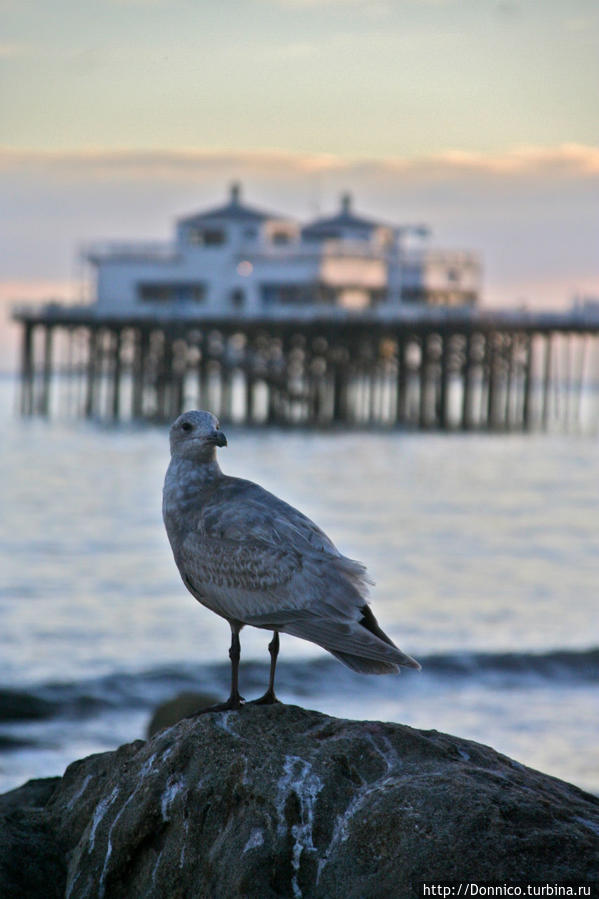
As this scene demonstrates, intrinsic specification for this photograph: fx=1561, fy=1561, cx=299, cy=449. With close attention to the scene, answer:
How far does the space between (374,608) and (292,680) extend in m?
Result: 5.55

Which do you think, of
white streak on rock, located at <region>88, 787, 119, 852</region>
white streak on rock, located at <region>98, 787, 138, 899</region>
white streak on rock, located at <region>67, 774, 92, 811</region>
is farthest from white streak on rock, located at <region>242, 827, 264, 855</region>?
white streak on rock, located at <region>67, 774, 92, 811</region>

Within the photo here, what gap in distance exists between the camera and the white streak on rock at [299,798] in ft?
18.7

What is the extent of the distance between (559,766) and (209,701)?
126 inches

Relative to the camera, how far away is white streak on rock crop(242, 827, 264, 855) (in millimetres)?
5734

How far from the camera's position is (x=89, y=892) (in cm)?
623

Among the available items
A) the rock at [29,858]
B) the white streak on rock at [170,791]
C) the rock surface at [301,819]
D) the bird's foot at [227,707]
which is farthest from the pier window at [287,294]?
the white streak on rock at [170,791]

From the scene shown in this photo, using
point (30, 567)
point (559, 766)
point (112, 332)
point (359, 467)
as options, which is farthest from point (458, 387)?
point (559, 766)

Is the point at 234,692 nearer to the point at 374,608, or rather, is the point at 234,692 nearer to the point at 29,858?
the point at 29,858

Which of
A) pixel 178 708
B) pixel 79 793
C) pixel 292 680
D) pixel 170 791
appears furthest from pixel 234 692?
pixel 292 680

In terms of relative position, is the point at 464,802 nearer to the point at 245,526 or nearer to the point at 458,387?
the point at 245,526

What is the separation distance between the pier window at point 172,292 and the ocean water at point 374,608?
21747 millimetres

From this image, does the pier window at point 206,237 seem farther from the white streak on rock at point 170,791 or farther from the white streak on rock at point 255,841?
the white streak on rock at point 255,841

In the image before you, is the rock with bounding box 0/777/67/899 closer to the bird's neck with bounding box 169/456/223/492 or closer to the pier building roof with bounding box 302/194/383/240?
the bird's neck with bounding box 169/456/223/492

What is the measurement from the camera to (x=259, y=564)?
250 inches
